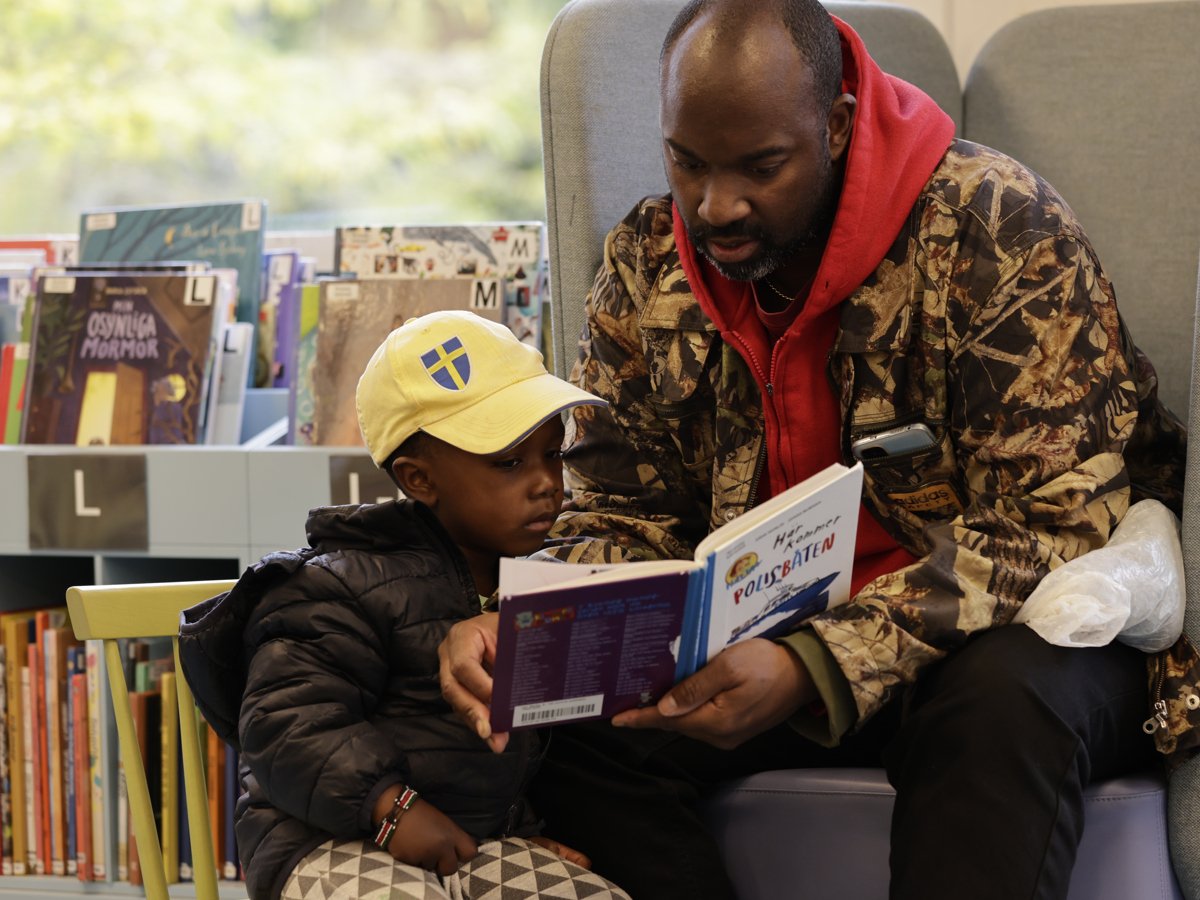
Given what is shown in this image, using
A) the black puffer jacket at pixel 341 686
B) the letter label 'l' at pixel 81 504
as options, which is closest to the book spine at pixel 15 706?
the letter label 'l' at pixel 81 504

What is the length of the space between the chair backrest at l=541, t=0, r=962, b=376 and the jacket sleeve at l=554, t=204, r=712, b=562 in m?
0.14

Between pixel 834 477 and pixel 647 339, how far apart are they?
0.46 metres

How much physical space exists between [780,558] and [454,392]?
0.37 m

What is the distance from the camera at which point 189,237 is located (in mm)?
2357

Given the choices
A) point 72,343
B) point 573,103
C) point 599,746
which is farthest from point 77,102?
point 599,746

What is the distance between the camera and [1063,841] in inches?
42.0

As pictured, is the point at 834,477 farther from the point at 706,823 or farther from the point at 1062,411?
the point at 706,823

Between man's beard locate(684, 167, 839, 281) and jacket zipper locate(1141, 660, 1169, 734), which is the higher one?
man's beard locate(684, 167, 839, 281)

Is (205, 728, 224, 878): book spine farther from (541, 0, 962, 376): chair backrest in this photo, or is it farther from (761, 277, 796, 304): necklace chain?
(761, 277, 796, 304): necklace chain

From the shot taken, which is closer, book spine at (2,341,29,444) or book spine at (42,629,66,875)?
book spine at (42,629,66,875)

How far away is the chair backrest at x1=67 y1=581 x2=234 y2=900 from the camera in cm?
135

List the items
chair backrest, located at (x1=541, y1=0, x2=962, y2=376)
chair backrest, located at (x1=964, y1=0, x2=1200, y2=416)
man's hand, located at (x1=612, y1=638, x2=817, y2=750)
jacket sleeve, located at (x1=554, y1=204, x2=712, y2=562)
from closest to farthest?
man's hand, located at (x1=612, y1=638, x2=817, y2=750), jacket sleeve, located at (x1=554, y1=204, x2=712, y2=562), chair backrest, located at (x1=541, y1=0, x2=962, y2=376), chair backrest, located at (x1=964, y1=0, x2=1200, y2=416)

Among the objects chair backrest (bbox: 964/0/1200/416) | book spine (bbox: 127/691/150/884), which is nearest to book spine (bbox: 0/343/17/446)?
book spine (bbox: 127/691/150/884)

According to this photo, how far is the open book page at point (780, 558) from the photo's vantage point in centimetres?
103
